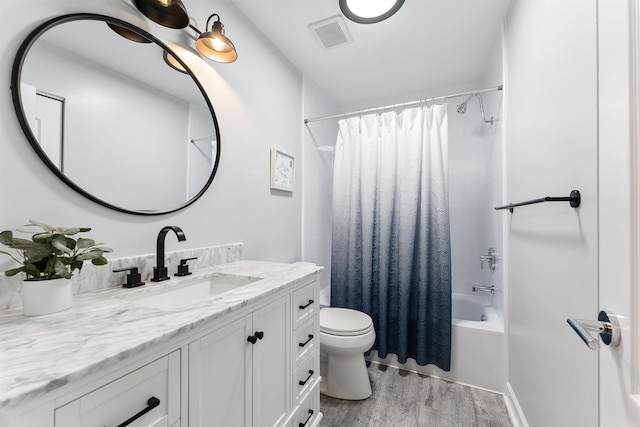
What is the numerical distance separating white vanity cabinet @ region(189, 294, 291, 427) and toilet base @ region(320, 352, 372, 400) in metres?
0.68

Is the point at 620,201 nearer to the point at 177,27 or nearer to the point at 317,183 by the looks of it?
the point at 177,27

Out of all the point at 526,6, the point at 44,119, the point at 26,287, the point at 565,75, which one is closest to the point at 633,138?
the point at 565,75

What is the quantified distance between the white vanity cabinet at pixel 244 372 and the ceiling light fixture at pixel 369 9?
168 centimetres

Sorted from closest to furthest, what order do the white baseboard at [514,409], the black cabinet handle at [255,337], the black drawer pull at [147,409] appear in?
the black drawer pull at [147,409] < the black cabinet handle at [255,337] < the white baseboard at [514,409]

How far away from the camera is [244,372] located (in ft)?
2.86

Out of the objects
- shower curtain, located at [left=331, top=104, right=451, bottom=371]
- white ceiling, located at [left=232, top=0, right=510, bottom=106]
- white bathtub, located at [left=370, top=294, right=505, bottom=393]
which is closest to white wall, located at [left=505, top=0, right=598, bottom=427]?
white bathtub, located at [left=370, top=294, right=505, bottom=393]

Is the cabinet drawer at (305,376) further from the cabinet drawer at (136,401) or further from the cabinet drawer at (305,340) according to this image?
the cabinet drawer at (136,401)

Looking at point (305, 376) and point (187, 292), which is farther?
point (305, 376)

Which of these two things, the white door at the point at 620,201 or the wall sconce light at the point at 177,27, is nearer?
the white door at the point at 620,201

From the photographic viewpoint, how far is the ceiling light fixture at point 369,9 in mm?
1523

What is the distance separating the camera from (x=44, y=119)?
32.7 inches

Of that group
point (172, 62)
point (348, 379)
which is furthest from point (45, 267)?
Answer: point (348, 379)

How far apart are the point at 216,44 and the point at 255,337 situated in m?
1.34

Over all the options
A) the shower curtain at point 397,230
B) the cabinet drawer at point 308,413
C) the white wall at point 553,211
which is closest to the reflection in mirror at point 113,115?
the cabinet drawer at point 308,413
